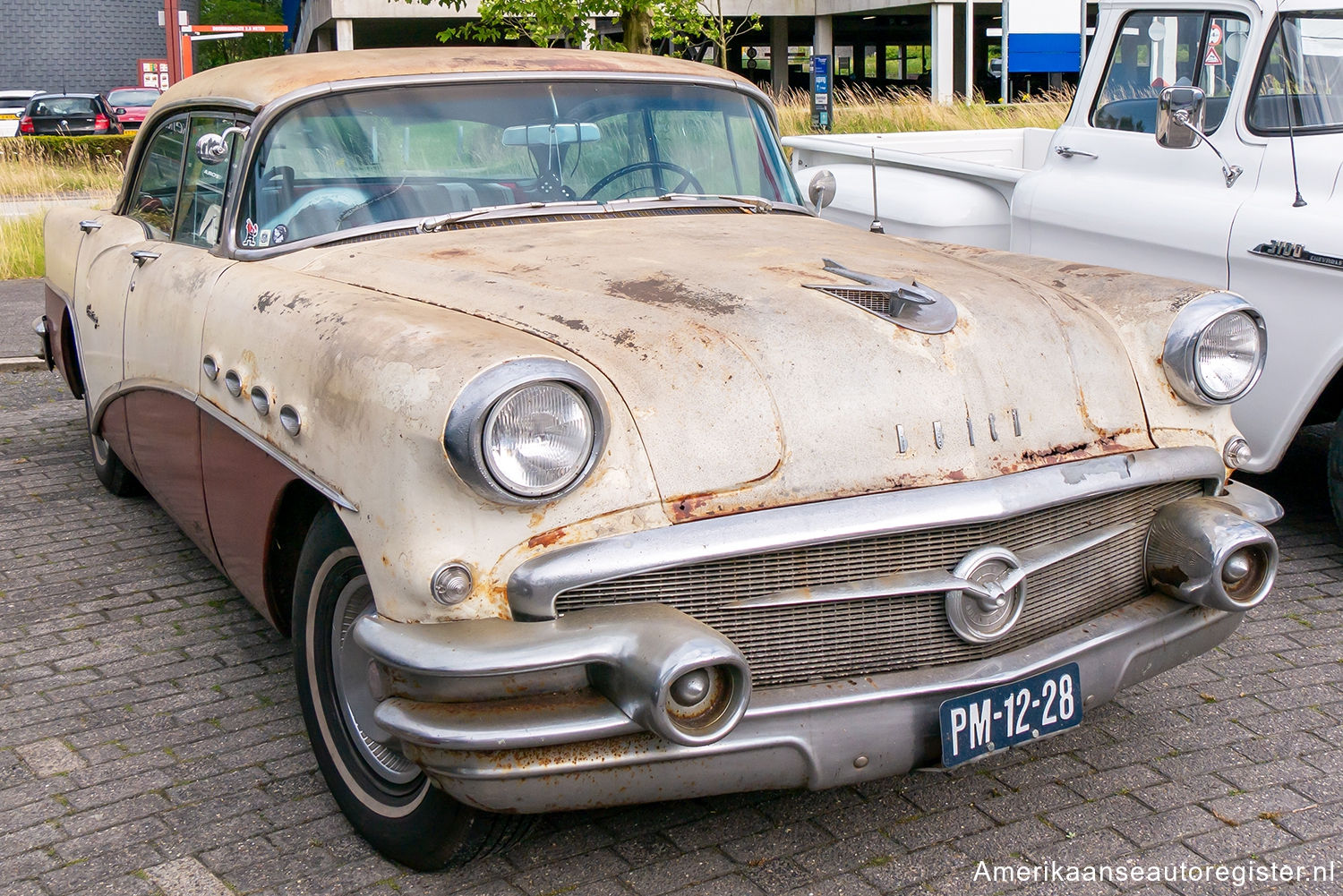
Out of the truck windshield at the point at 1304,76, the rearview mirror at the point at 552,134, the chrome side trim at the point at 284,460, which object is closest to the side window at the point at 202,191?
the chrome side trim at the point at 284,460

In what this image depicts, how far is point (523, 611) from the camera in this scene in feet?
7.49

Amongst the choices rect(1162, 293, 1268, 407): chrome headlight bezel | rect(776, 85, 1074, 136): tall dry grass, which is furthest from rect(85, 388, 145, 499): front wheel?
rect(776, 85, 1074, 136): tall dry grass

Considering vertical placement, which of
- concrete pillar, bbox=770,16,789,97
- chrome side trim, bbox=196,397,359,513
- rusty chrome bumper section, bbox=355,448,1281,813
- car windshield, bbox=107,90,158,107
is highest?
concrete pillar, bbox=770,16,789,97

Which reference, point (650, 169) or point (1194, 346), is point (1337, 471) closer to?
point (1194, 346)

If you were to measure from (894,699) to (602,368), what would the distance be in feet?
2.71

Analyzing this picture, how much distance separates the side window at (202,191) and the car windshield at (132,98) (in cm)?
2580

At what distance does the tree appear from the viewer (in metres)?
42.7

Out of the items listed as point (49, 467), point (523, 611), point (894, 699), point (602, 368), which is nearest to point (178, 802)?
point (523, 611)

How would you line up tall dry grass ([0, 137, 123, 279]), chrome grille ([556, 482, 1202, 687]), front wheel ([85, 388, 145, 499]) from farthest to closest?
tall dry grass ([0, 137, 123, 279])
front wheel ([85, 388, 145, 499])
chrome grille ([556, 482, 1202, 687])

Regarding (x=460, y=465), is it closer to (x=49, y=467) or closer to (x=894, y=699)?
(x=894, y=699)

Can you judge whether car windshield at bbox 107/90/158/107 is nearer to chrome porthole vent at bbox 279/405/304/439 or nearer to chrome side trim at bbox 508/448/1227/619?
chrome porthole vent at bbox 279/405/304/439

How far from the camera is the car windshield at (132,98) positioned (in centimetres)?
2747

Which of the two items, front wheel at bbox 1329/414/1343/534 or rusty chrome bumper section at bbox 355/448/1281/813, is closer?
rusty chrome bumper section at bbox 355/448/1281/813

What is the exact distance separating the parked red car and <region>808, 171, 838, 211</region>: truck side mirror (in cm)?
2510
